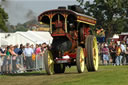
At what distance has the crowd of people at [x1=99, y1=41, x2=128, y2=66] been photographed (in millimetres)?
31656

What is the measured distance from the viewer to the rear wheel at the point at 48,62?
19.8 metres

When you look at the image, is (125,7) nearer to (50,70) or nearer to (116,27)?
(116,27)

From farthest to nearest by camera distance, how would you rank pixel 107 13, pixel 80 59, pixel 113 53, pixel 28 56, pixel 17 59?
pixel 107 13 < pixel 113 53 < pixel 28 56 < pixel 17 59 < pixel 80 59

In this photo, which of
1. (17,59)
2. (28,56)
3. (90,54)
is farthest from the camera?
(28,56)

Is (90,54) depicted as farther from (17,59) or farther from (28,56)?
(28,56)

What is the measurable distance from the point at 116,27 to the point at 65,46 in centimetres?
5563

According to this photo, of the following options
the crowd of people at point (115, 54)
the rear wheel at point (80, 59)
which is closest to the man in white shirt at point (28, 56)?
the rear wheel at point (80, 59)

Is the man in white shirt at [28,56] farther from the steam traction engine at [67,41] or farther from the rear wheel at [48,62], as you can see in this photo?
the rear wheel at [48,62]

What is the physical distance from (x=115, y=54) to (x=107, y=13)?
4099 cm

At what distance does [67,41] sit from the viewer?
20219 millimetres

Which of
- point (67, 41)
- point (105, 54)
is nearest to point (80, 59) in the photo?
point (67, 41)

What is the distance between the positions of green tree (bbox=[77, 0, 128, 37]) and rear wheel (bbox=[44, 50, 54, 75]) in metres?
51.5

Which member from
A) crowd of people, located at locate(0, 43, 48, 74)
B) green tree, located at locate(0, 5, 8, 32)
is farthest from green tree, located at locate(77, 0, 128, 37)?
crowd of people, located at locate(0, 43, 48, 74)

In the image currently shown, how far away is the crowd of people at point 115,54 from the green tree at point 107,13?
38.6m
